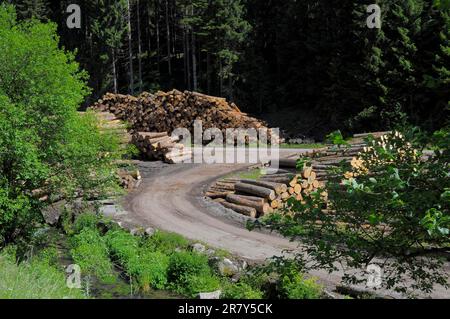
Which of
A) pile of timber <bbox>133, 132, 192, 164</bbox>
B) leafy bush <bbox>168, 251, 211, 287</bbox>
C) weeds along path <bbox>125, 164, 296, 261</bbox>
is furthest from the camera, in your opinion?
pile of timber <bbox>133, 132, 192, 164</bbox>

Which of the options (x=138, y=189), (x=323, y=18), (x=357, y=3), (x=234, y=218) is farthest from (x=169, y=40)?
(x=234, y=218)

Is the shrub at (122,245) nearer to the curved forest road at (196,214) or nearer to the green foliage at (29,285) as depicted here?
the curved forest road at (196,214)

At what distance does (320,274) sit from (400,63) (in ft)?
81.7

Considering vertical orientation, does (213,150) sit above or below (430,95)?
below

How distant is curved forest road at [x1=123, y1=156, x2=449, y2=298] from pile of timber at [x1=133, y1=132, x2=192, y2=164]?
3.68 feet

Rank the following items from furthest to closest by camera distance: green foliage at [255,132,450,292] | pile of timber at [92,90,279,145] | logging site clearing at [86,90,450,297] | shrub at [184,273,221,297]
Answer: pile of timber at [92,90,279,145] → logging site clearing at [86,90,450,297] → shrub at [184,273,221,297] → green foliage at [255,132,450,292]

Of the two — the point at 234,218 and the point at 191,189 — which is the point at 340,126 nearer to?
the point at 191,189

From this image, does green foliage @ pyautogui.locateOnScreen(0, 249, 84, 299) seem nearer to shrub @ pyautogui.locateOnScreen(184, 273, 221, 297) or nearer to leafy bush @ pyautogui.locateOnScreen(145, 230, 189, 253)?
shrub @ pyautogui.locateOnScreen(184, 273, 221, 297)

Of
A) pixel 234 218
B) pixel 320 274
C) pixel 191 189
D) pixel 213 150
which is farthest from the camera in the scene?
pixel 213 150

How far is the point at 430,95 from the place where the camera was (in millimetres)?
33344

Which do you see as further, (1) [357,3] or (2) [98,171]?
(1) [357,3]

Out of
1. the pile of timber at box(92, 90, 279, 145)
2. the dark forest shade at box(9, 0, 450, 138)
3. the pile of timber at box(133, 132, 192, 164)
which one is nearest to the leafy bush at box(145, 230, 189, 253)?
the pile of timber at box(133, 132, 192, 164)

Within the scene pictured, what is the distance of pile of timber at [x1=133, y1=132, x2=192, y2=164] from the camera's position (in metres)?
28.3
